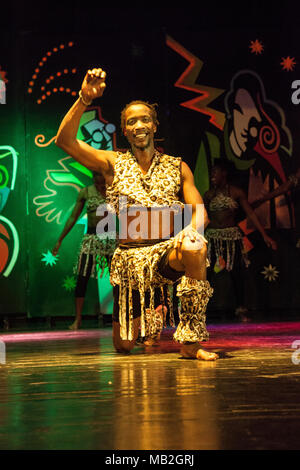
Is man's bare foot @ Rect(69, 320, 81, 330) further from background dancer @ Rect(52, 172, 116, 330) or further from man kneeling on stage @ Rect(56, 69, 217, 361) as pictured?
man kneeling on stage @ Rect(56, 69, 217, 361)

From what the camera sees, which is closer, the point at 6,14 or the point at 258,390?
the point at 258,390

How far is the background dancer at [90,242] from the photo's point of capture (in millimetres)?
6586

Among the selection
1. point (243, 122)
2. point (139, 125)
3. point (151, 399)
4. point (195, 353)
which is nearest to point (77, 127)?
point (139, 125)

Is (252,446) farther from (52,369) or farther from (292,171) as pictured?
(292,171)

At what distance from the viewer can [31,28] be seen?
22.8 ft

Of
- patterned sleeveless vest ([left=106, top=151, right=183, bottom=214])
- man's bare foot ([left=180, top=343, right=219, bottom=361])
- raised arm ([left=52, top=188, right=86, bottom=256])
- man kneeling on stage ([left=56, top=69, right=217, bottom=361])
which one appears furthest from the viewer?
raised arm ([left=52, top=188, right=86, bottom=256])

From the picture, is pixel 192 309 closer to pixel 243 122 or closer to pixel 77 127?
pixel 77 127

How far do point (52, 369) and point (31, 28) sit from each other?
15.4 feet

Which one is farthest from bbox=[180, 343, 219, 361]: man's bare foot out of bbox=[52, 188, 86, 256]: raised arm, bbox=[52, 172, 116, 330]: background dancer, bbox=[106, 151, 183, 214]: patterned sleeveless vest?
bbox=[52, 188, 86, 256]: raised arm

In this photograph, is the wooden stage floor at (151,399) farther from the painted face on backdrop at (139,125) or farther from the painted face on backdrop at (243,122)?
the painted face on backdrop at (243,122)

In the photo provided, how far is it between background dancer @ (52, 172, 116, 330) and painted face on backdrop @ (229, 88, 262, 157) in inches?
57.5

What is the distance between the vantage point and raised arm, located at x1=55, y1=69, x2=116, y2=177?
11.2 ft

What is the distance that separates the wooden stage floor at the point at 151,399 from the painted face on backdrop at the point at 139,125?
1118 millimetres

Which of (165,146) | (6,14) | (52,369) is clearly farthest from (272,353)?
(6,14)
